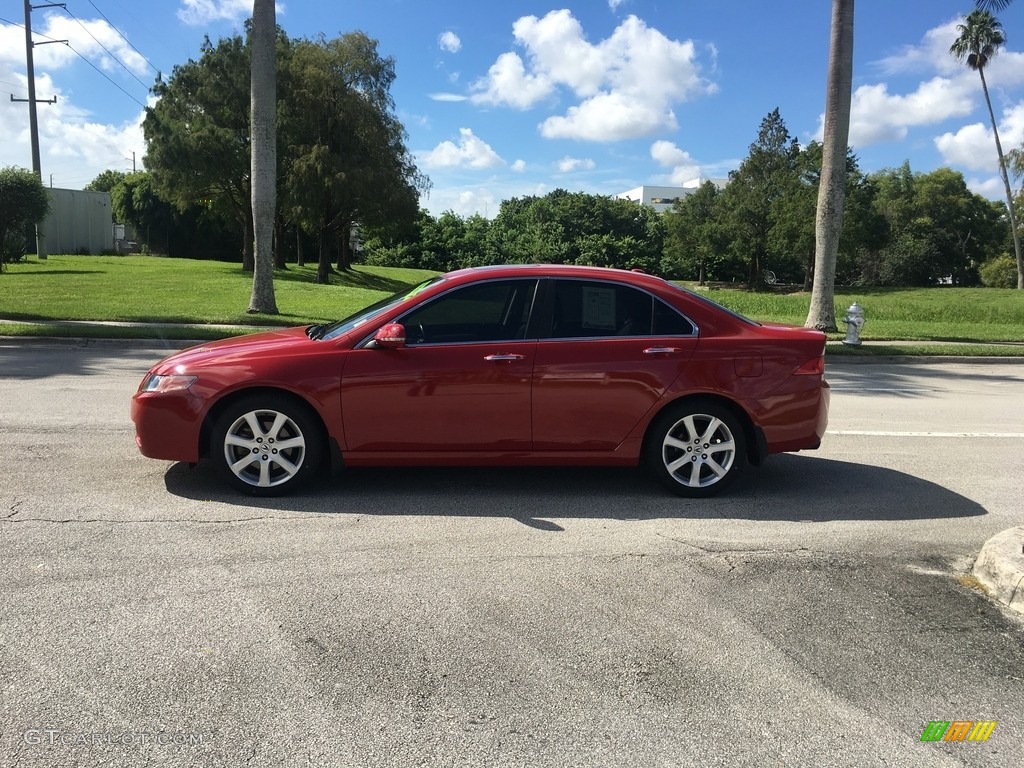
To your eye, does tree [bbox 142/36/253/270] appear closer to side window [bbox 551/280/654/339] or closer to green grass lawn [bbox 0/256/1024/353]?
green grass lawn [bbox 0/256/1024/353]

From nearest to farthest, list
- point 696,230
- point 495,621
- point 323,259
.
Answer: point 495,621
point 323,259
point 696,230

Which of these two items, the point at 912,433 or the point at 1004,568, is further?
the point at 912,433

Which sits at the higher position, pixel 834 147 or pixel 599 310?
pixel 834 147

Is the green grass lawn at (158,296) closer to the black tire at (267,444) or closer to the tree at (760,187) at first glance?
the black tire at (267,444)

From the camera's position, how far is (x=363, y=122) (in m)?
35.7

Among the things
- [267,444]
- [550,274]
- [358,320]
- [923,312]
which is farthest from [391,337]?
[923,312]

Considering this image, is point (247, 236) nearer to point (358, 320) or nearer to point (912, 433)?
point (358, 320)

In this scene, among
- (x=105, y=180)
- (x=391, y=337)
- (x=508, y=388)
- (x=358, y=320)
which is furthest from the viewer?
(x=105, y=180)

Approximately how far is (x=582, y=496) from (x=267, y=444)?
2.20m

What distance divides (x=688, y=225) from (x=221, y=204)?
1682 inches

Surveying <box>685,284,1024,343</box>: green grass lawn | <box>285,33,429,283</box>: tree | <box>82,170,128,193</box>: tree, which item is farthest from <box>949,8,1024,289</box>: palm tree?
<box>82,170,128,193</box>: tree

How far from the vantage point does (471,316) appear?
17.0 feet

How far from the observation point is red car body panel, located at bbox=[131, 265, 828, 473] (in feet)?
16.1

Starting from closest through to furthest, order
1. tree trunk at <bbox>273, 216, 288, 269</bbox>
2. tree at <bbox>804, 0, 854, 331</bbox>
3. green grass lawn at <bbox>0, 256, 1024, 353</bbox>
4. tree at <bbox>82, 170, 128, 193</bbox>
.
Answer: tree at <bbox>804, 0, 854, 331</bbox>, green grass lawn at <bbox>0, 256, 1024, 353</bbox>, tree trunk at <bbox>273, 216, 288, 269</bbox>, tree at <bbox>82, 170, 128, 193</bbox>
